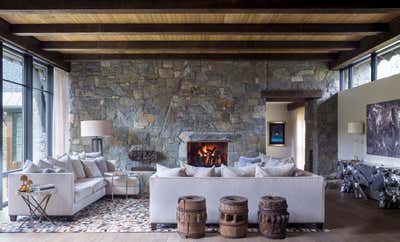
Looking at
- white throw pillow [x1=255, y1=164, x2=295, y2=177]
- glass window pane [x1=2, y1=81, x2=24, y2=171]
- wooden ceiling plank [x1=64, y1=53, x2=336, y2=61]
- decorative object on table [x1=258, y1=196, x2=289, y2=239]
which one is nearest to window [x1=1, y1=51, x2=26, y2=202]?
glass window pane [x1=2, y1=81, x2=24, y2=171]

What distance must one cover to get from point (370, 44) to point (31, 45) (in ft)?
22.2

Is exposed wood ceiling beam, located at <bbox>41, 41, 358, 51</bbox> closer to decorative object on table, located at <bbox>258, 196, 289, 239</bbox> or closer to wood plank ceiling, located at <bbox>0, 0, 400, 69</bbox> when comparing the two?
wood plank ceiling, located at <bbox>0, 0, 400, 69</bbox>

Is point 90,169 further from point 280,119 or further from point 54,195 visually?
point 280,119

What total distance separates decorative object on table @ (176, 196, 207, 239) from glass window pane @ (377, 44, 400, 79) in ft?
15.7

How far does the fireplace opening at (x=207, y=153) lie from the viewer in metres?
8.73

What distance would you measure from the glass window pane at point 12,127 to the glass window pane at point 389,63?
741 cm

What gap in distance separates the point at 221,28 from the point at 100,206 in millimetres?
3845

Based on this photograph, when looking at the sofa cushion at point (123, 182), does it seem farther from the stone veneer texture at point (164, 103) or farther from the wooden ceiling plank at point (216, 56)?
the wooden ceiling plank at point (216, 56)

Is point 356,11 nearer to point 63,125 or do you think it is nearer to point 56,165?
point 56,165

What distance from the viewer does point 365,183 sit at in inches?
253

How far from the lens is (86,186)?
18.6 feet

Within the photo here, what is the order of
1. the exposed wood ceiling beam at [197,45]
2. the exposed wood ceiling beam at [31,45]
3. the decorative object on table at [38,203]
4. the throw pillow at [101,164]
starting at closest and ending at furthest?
1. the decorative object on table at [38,203]
2. the exposed wood ceiling beam at [31,45]
3. the throw pillow at [101,164]
4. the exposed wood ceiling beam at [197,45]

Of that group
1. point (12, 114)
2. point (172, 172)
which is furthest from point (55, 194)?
point (12, 114)

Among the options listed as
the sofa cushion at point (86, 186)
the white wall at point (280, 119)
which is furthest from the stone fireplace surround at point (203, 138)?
the white wall at point (280, 119)
